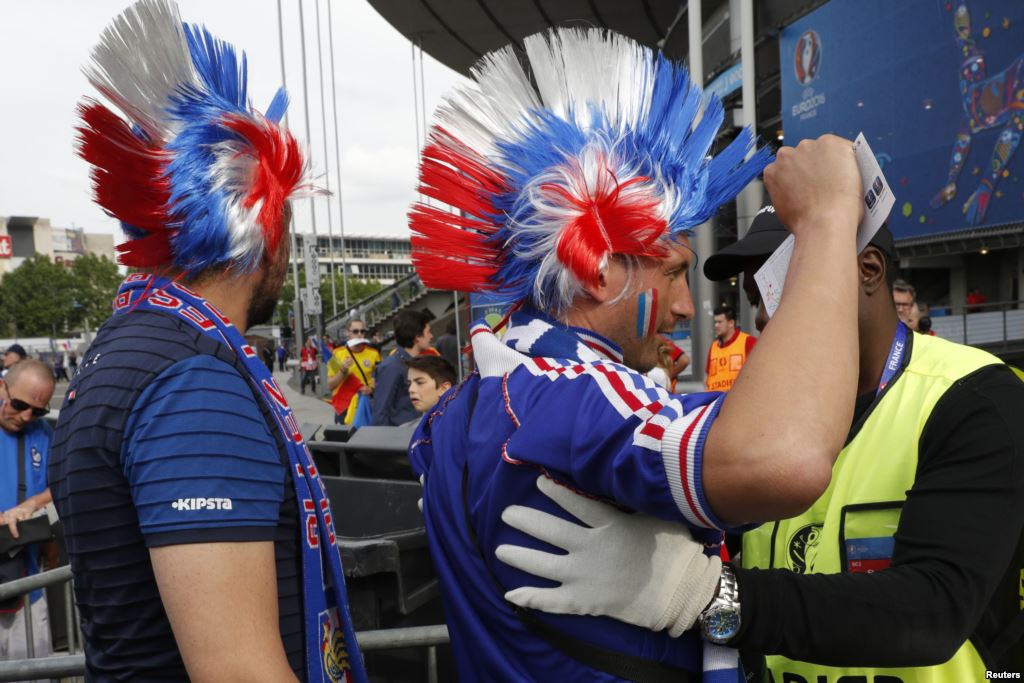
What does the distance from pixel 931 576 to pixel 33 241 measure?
103375mm

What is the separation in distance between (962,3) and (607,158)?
55.5 ft

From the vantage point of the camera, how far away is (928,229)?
55.1 ft

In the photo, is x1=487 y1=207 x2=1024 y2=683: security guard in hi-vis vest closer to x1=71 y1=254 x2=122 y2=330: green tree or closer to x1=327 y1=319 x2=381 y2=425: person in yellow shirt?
x1=327 y1=319 x2=381 y2=425: person in yellow shirt

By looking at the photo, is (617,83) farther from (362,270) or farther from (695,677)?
(362,270)

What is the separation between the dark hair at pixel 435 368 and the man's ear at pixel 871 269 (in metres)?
4.17

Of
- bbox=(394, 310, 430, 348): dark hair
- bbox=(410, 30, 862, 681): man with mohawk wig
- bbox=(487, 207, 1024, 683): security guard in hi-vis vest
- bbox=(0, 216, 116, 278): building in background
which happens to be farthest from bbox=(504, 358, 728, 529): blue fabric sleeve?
bbox=(0, 216, 116, 278): building in background

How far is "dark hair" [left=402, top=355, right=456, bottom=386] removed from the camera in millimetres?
5590

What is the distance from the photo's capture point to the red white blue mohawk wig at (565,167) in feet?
4.25

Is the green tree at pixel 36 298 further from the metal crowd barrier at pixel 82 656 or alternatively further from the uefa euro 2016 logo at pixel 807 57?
the metal crowd barrier at pixel 82 656

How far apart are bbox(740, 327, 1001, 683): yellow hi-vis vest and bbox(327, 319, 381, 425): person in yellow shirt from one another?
6.67m

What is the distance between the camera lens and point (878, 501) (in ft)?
4.75

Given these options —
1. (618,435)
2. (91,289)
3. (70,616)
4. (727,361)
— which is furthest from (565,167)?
(91,289)

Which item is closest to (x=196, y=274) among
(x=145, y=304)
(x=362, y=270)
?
(x=145, y=304)

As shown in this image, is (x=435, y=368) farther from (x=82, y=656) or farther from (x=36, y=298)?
(x=36, y=298)
